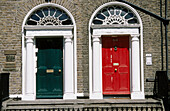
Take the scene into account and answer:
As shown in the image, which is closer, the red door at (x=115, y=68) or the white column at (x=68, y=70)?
the white column at (x=68, y=70)

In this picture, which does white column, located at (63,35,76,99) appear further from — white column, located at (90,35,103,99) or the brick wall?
white column, located at (90,35,103,99)

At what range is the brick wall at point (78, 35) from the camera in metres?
8.12

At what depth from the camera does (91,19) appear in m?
8.20

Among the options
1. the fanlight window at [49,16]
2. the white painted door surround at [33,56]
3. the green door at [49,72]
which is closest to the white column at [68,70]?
the white painted door surround at [33,56]

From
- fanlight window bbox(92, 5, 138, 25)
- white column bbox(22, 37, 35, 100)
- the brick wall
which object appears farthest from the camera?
fanlight window bbox(92, 5, 138, 25)

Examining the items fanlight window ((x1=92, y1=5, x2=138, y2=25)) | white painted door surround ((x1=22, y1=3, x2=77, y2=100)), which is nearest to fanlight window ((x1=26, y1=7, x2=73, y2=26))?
white painted door surround ((x1=22, y1=3, x2=77, y2=100))

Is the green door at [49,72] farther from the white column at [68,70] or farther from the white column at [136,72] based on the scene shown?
the white column at [136,72]

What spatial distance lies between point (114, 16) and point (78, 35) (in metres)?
1.49

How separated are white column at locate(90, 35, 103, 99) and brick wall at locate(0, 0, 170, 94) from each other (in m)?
0.27

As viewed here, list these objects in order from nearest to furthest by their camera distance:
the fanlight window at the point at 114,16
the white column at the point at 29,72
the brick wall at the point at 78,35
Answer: the white column at the point at 29,72, the brick wall at the point at 78,35, the fanlight window at the point at 114,16

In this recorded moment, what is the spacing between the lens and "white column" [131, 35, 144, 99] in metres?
8.02

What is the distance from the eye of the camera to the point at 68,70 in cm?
805

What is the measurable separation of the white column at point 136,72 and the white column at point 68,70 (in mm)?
2145

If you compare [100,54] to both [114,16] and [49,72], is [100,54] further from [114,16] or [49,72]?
[49,72]
